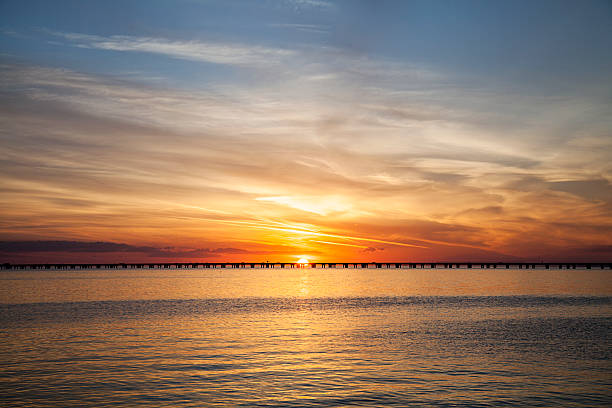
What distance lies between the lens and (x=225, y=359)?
27.9 m

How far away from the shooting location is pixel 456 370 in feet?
81.9

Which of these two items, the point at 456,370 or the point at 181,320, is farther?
the point at 181,320

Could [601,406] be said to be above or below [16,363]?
above

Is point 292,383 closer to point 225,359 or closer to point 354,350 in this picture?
point 225,359

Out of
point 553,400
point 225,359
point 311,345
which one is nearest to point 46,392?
point 225,359

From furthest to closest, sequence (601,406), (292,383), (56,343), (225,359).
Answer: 1. (56,343)
2. (225,359)
3. (292,383)
4. (601,406)

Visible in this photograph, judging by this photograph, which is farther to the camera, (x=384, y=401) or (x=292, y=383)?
(x=292, y=383)

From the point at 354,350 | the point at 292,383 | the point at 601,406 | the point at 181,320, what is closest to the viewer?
the point at 601,406

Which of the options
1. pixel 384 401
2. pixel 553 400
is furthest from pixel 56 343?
pixel 553 400

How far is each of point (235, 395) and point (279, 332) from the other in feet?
61.4

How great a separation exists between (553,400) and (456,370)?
229 inches

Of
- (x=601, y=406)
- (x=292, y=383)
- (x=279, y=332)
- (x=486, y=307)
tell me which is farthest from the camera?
(x=486, y=307)

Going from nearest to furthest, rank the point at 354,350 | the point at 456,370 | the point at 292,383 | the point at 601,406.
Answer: the point at 601,406 < the point at 292,383 < the point at 456,370 < the point at 354,350

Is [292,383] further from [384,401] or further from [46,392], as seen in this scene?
[46,392]
